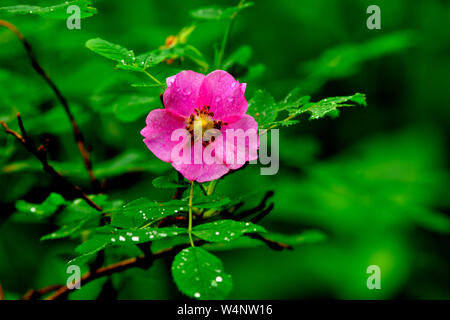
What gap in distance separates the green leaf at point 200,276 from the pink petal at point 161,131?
0.17 m

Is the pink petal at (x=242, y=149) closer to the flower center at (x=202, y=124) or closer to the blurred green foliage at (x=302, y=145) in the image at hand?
the flower center at (x=202, y=124)

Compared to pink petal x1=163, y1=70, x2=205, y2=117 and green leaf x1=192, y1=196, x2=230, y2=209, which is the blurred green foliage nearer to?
pink petal x1=163, y1=70, x2=205, y2=117

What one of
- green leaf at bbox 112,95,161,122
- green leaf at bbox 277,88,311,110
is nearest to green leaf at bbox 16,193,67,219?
green leaf at bbox 112,95,161,122

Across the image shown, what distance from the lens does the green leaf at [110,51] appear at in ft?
2.17

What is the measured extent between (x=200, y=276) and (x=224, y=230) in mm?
77

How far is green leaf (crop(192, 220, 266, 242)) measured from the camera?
0.57 meters

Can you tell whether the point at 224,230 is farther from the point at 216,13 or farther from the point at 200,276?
the point at 216,13

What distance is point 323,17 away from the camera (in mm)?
2697

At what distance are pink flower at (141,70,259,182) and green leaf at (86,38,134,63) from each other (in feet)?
0.23

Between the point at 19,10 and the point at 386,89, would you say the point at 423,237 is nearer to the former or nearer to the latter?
the point at 386,89

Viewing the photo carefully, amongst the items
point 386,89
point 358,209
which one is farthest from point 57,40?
point 386,89

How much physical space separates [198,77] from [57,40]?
33.0 inches

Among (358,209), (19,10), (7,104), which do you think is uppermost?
(19,10)

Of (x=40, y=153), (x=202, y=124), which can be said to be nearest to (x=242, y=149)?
(x=202, y=124)
